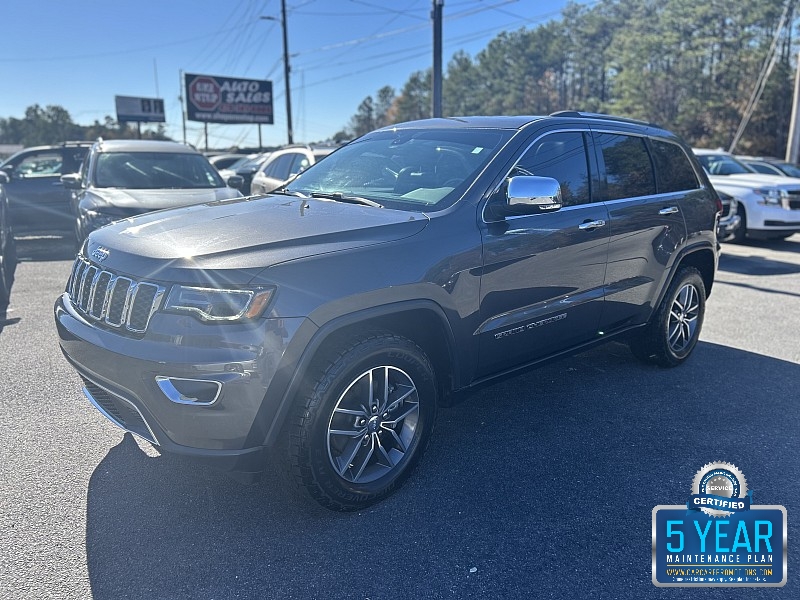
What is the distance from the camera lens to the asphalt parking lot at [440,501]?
259cm

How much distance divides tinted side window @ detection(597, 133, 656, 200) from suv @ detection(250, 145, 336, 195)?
19.6 feet

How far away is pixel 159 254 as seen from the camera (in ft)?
9.14

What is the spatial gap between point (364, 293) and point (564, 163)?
1.88m

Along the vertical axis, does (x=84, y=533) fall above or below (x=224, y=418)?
below

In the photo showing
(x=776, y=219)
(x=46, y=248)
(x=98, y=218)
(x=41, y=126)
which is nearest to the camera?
(x=98, y=218)

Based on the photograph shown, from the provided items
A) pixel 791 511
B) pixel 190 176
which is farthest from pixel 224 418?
pixel 190 176

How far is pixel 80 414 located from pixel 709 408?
4245 millimetres

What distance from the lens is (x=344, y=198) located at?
12.0 feet

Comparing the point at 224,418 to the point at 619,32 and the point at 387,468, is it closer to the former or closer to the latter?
the point at 387,468

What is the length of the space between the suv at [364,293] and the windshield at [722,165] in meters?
10.6

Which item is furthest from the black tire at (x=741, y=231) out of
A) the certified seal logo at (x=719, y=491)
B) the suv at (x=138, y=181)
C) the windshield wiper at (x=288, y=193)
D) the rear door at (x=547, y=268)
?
the windshield wiper at (x=288, y=193)

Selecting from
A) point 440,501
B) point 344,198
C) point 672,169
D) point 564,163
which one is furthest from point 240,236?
point 672,169

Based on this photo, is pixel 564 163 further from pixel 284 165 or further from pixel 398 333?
pixel 284 165

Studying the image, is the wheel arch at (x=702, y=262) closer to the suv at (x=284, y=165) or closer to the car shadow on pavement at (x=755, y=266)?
the car shadow on pavement at (x=755, y=266)
